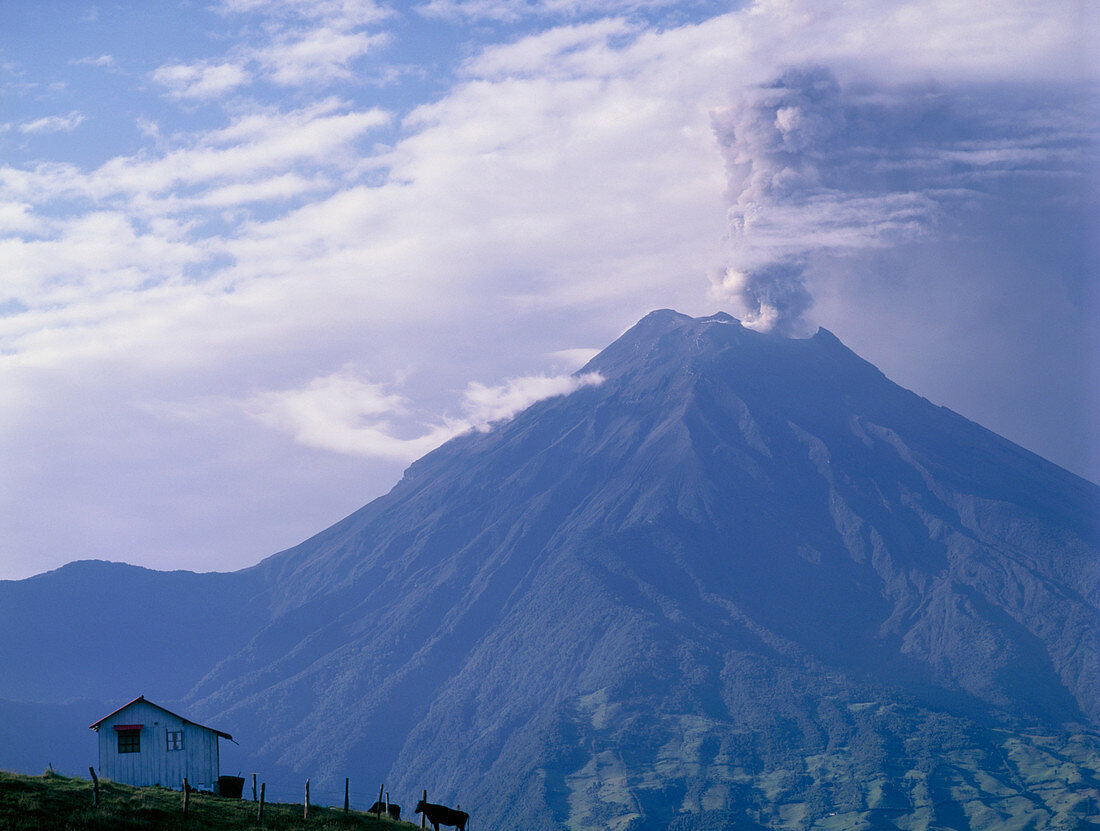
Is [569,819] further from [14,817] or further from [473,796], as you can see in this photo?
[14,817]

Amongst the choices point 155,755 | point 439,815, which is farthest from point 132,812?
point 155,755

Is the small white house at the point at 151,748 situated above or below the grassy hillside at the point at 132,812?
above

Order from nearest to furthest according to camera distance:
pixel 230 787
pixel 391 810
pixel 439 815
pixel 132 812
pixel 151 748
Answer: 1. pixel 132 812
2. pixel 439 815
3. pixel 391 810
4. pixel 151 748
5. pixel 230 787

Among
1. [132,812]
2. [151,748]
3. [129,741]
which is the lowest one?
[132,812]

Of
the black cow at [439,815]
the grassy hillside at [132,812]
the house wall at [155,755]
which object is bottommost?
the black cow at [439,815]

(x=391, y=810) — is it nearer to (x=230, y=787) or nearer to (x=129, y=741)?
(x=230, y=787)

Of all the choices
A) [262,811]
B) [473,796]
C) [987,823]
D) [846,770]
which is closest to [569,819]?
[473,796]

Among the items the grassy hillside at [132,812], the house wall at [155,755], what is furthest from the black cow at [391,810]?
the house wall at [155,755]

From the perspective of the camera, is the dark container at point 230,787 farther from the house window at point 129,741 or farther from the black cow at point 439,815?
the black cow at point 439,815
